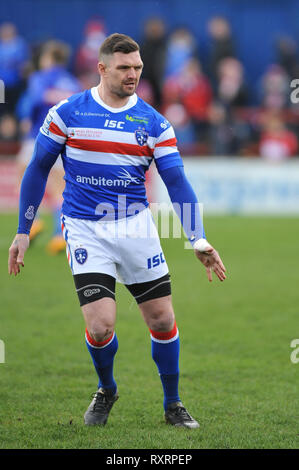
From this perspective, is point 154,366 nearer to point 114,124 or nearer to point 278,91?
point 114,124

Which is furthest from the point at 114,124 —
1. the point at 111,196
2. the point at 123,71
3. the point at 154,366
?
the point at 154,366

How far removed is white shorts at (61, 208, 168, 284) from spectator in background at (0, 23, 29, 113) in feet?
40.5

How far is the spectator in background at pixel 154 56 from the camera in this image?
16.8 meters

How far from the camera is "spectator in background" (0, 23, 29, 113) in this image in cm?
Result: 1658

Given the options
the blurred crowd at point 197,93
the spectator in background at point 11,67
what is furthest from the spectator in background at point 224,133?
the spectator in background at point 11,67

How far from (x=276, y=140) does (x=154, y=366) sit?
11.1 m

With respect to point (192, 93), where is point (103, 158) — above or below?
above

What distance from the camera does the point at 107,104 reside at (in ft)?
15.6

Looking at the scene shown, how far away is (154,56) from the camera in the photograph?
17000mm

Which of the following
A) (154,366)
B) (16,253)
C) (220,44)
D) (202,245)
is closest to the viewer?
(202,245)

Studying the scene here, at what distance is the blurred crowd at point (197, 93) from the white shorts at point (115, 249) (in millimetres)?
11844

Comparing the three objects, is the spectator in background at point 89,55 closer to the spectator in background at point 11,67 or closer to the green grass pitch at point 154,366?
the spectator in background at point 11,67
